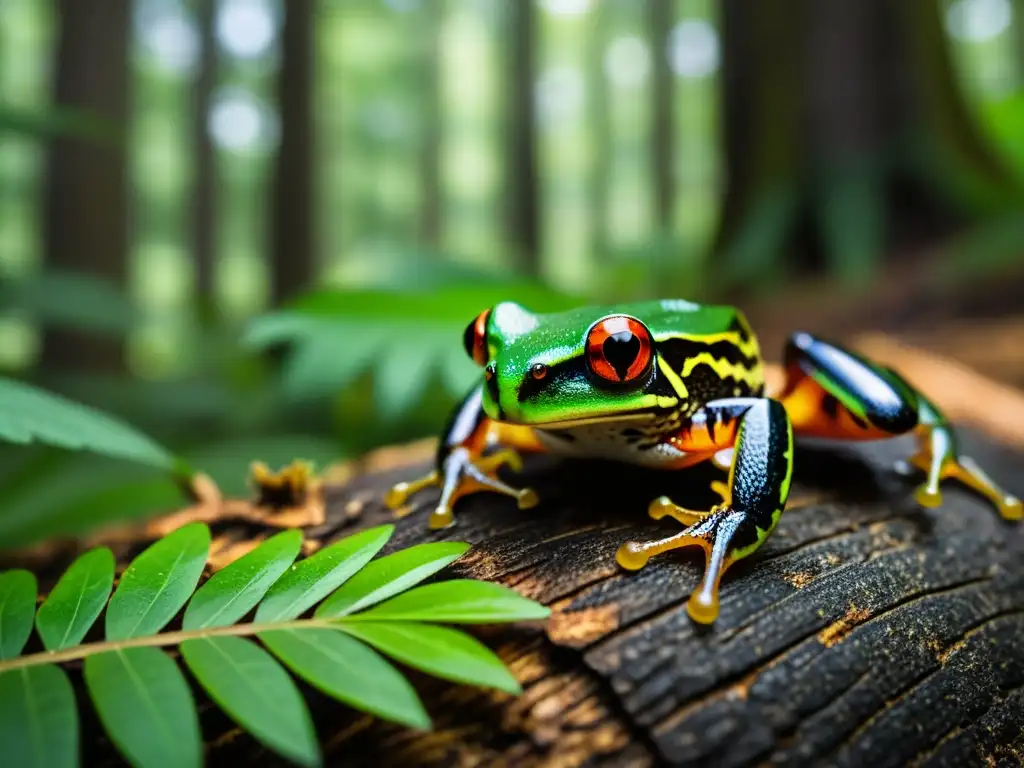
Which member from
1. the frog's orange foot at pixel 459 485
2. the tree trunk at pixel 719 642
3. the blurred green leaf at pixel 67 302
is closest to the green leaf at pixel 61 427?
the tree trunk at pixel 719 642

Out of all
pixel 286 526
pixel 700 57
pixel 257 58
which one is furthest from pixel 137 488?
pixel 700 57

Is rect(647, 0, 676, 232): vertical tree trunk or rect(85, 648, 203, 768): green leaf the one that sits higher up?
rect(647, 0, 676, 232): vertical tree trunk

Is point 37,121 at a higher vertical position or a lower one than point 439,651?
higher

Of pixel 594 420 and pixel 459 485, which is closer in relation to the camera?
pixel 594 420

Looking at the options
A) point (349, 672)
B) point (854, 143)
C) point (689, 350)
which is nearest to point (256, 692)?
point (349, 672)

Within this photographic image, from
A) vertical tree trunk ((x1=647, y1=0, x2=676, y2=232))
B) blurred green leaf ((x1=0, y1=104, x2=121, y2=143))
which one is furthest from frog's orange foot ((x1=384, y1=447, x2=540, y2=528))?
vertical tree trunk ((x1=647, y1=0, x2=676, y2=232))

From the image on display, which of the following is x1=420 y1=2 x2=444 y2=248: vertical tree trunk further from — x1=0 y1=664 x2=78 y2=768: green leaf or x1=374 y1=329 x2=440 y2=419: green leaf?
x1=0 y1=664 x2=78 y2=768: green leaf

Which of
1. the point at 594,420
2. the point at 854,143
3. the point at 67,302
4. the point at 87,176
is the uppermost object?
the point at 87,176

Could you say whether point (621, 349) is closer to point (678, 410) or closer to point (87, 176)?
point (678, 410)
